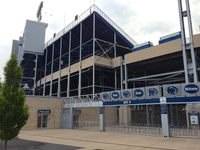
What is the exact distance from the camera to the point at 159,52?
35.5 meters

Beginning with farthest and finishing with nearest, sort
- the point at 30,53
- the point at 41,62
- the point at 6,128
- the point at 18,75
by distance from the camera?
the point at 41,62 → the point at 30,53 → the point at 18,75 → the point at 6,128

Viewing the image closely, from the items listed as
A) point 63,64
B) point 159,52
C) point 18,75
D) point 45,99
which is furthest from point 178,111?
point 63,64

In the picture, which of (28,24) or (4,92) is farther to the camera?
(28,24)

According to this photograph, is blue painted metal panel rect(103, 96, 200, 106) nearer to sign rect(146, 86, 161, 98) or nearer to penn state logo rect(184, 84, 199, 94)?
sign rect(146, 86, 161, 98)

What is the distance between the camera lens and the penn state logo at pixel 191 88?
2088 cm

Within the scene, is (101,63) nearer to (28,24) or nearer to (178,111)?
(178,111)

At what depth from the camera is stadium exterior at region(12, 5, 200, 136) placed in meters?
25.2

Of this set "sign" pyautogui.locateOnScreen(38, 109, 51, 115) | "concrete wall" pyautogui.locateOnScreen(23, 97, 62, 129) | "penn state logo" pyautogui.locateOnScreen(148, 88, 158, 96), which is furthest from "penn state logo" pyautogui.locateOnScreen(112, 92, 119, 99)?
"sign" pyautogui.locateOnScreen(38, 109, 51, 115)

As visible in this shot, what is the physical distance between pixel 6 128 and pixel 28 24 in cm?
5718

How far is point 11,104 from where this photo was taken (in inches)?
494

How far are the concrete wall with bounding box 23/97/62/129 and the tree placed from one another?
24.8 metres

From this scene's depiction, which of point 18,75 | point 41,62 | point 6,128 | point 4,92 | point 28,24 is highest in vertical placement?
point 28,24

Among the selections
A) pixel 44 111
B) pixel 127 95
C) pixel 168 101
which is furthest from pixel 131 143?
pixel 44 111

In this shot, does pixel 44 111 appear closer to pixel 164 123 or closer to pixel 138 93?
pixel 138 93
